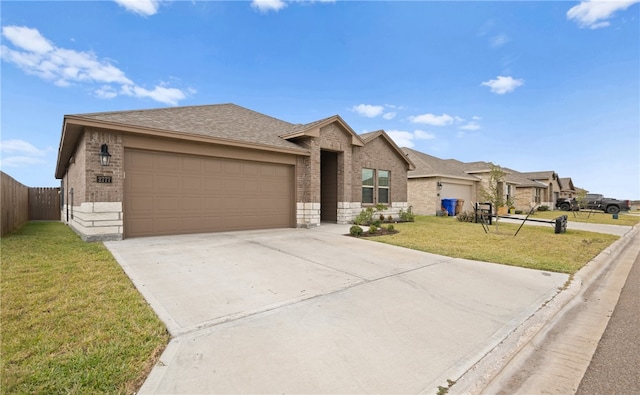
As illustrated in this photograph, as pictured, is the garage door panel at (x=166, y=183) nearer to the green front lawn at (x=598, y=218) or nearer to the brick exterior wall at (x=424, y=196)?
the brick exterior wall at (x=424, y=196)

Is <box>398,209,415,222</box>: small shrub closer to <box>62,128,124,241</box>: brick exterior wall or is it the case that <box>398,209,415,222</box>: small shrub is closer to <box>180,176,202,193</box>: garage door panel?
<box>180,176,202,193</box>: garage door panel

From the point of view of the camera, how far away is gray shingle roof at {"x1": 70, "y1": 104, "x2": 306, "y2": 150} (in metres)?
8.41

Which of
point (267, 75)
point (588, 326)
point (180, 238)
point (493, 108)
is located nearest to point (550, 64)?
point (493, 108)

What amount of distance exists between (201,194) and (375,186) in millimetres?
8804

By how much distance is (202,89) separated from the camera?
59.0 ft

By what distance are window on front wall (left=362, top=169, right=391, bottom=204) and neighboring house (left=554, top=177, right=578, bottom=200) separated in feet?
138

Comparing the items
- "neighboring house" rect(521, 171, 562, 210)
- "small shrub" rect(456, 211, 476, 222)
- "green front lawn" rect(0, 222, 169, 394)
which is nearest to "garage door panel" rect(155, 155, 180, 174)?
"green front lawn" rect(0, 222, 169, 394)

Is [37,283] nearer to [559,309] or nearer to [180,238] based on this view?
[180,238]

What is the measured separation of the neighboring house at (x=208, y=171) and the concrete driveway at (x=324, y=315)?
8.85ft

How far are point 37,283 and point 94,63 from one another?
38.1 ft

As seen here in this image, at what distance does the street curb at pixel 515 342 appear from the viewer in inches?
85.5

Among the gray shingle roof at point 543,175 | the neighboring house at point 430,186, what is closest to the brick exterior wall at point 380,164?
the neighboring house at point 430,186

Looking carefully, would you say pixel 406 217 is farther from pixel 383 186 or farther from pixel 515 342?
pixel 515 342

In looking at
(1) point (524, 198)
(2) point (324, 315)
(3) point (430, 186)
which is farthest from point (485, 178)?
(2) point (324, 315)
